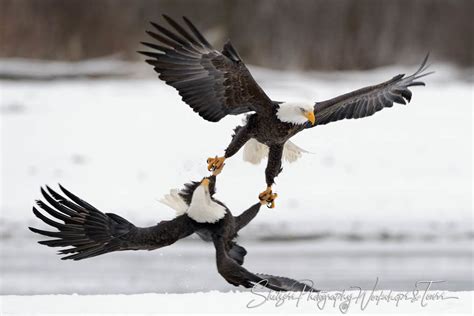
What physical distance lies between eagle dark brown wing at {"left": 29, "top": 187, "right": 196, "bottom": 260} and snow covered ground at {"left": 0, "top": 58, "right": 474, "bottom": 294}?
6.20 ft

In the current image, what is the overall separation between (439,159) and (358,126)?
133 centimetres

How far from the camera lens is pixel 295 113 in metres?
5.82

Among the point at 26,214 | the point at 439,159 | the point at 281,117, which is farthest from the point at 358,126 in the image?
the point at 281,117

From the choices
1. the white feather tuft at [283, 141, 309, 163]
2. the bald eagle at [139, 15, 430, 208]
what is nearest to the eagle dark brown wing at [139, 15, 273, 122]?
the bald eagle at [139, 15, 430, 208]

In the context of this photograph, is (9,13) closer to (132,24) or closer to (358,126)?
(132,24)

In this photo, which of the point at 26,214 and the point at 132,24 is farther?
the point at 132,24

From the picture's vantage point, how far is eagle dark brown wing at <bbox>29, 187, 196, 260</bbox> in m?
5.51

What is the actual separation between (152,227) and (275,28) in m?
14.7

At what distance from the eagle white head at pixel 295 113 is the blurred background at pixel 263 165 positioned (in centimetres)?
77

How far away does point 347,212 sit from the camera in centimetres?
1109

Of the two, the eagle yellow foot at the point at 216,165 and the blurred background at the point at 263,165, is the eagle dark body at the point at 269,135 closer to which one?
the eagle yellow foot at the point at 216,165

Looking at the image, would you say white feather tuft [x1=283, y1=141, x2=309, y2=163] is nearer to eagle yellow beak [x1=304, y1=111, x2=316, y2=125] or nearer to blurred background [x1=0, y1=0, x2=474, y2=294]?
blurred background [x1=0, y1=0, x2=474, y2=294]

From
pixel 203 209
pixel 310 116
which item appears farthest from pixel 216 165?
pixel 310 116

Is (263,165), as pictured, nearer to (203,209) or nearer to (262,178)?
(262,178)
